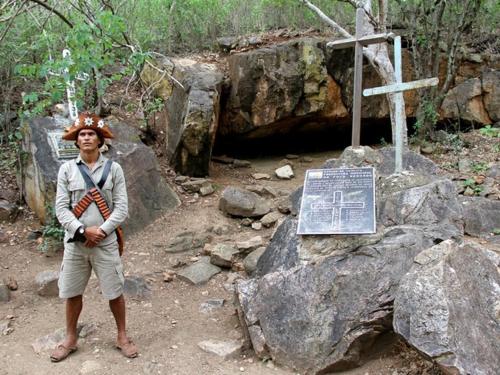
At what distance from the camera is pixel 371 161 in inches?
188

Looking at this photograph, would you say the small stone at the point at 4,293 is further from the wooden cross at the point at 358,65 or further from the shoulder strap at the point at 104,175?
the wooden cross at the point at 358,65

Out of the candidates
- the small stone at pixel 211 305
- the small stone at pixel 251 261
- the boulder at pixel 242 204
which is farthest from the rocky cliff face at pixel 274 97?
the small stone at pixel 211 305

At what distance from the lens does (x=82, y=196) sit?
361cm

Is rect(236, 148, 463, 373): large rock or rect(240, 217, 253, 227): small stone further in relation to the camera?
rect(240, 217, 253, 227): small stone

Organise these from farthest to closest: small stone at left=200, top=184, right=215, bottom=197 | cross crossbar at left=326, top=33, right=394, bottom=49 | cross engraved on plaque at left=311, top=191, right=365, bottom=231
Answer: small stone at left=200, top=184, right=215, bottom=197 < cross crossbar at left=326, top=33, right=394, bottom=49 < cross engraved on plaque at left=311, top=191, right=365, bottom=231

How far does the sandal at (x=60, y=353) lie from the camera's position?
372cm

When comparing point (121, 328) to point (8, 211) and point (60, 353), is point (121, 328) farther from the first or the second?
point (8, 211)

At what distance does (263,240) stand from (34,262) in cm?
294

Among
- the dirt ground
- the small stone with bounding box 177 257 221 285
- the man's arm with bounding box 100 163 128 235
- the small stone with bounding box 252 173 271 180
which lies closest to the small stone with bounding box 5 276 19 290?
the dirt ground

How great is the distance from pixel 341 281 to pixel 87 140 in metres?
2.35

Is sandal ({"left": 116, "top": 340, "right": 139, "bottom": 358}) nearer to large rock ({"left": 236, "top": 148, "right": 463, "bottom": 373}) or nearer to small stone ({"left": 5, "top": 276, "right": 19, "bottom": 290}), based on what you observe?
large rock ({"left": 236, "top": 148, "right": 463, "bottom": 373})

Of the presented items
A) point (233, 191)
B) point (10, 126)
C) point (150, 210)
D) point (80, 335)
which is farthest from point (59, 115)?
point (80, 335)

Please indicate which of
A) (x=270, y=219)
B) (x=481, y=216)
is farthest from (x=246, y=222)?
(x=481, y=216)

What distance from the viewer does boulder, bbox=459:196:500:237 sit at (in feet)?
19.5
